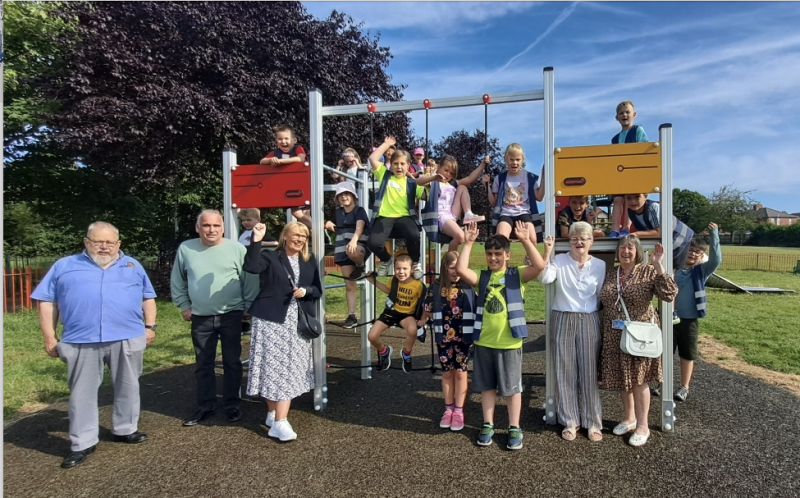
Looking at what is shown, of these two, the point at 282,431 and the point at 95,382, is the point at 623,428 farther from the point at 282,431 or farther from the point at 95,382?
the point at 95,382

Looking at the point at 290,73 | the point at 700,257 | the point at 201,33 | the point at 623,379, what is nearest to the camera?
the point at 623,379

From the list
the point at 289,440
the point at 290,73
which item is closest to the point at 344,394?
the point at 289,440

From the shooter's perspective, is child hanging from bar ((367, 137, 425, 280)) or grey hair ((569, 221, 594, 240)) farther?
child hanging from bar ((367, 137, 425, 280))

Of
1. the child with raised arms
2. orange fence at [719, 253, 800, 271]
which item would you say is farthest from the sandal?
orange fence at [719, 253, 800, 271]

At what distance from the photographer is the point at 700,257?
487 centimetres

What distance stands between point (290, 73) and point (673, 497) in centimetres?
1064

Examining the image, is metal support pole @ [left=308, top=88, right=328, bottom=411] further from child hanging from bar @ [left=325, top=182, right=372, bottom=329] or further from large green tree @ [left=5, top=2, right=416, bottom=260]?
large green tree @ [left=5, top=2, right=416, bottom=260]

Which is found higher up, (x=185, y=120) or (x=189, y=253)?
(x=185, y=120)

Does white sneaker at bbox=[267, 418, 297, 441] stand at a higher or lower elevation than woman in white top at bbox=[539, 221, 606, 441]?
lower

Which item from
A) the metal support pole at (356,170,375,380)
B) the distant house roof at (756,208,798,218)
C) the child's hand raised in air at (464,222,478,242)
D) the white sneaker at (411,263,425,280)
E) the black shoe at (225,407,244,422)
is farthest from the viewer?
the distant house roof at (756,208,798,218)

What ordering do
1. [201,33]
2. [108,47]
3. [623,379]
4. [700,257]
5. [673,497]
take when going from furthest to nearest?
[201,33] → [108,47] → [700,257] → [623,379] → [673,497]

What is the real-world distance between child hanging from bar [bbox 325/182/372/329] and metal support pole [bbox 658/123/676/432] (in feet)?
9.21

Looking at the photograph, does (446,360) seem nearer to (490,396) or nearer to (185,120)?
(490,396)

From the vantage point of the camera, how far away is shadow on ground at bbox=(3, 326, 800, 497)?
10.6ft
